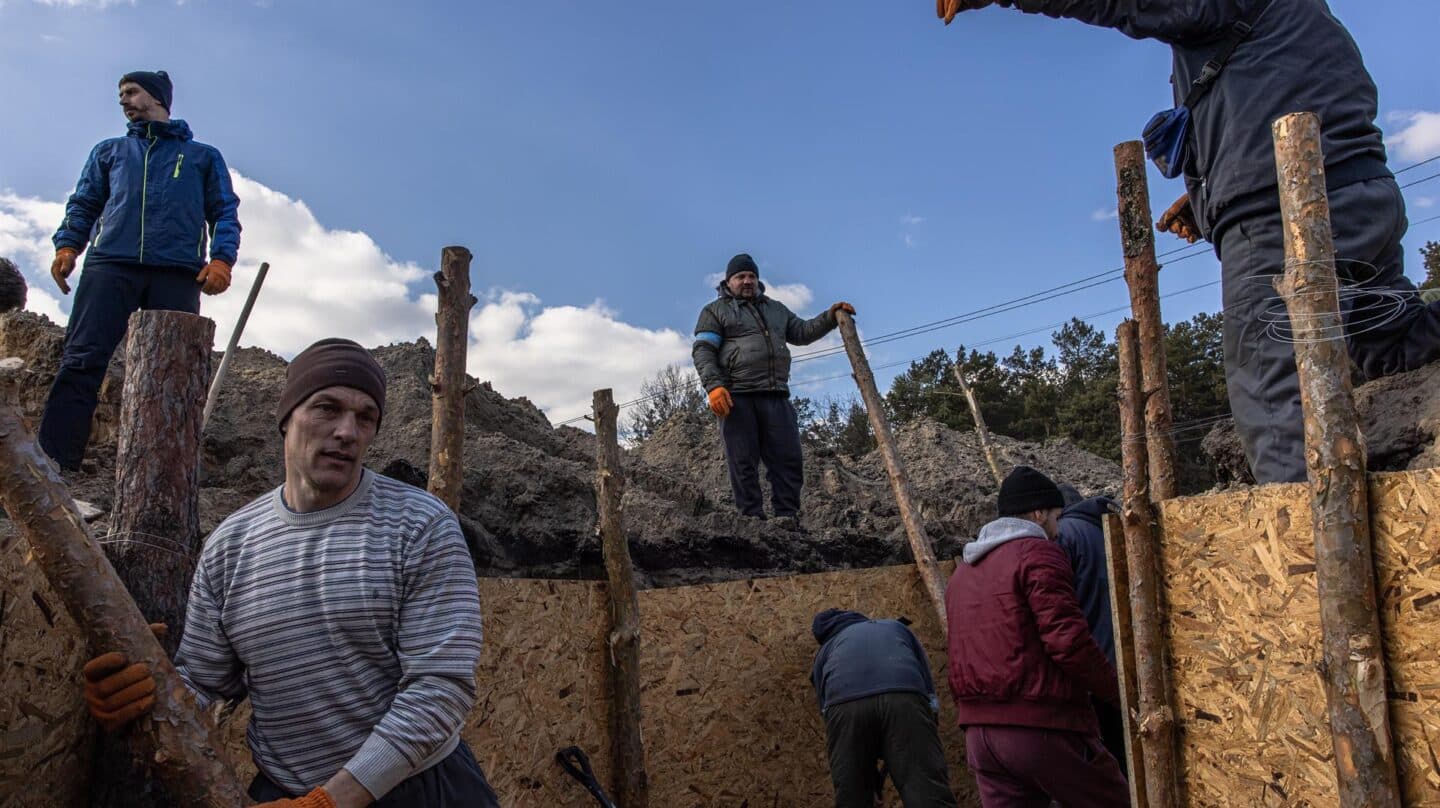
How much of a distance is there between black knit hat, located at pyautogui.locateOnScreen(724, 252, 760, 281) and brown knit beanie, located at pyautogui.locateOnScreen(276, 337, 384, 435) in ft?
18.3

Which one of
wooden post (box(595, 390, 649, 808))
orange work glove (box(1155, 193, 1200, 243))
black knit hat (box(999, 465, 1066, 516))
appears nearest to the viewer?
orange work glove (box(1155, 193, 1200, 243))

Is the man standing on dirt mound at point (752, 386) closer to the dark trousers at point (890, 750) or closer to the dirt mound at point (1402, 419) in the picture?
the dark trousers at point (890, 750)

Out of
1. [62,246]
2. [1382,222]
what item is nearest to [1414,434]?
[1382,222]

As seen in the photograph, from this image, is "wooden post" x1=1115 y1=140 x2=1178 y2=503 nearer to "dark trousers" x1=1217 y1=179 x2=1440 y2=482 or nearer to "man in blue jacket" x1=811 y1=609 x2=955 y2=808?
"dark trousers" x1=1217 y1=179 x2=1440 y2=482

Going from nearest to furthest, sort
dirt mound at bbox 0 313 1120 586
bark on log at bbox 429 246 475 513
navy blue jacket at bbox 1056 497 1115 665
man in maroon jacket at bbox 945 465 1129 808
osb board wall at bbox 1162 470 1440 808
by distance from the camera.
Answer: osb board wall at bbox 1162 470 1440 808 < man in maroon jacket at bbox 945 465 1129 808 < navy blue jacket at bbox 1056 497 1115 665 < bark on log at bbox 429 246 475 513 < dirt mound at bbox 0 313 1120 586

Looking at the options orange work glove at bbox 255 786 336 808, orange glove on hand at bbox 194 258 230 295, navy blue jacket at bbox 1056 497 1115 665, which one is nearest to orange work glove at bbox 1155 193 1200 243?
navy blue jacket at bbox 1056 497 1115 665

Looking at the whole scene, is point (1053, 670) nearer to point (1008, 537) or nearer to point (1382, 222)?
point (1008, 537)

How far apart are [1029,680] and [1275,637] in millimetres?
1090

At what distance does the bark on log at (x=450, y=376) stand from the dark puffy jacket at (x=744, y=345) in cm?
262

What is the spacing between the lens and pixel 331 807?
2.02 m

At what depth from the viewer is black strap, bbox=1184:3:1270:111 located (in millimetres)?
3611

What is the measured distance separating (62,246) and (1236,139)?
5.52 m

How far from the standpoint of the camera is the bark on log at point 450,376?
4.95 meters

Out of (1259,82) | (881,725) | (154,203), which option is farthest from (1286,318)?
(154,203)
